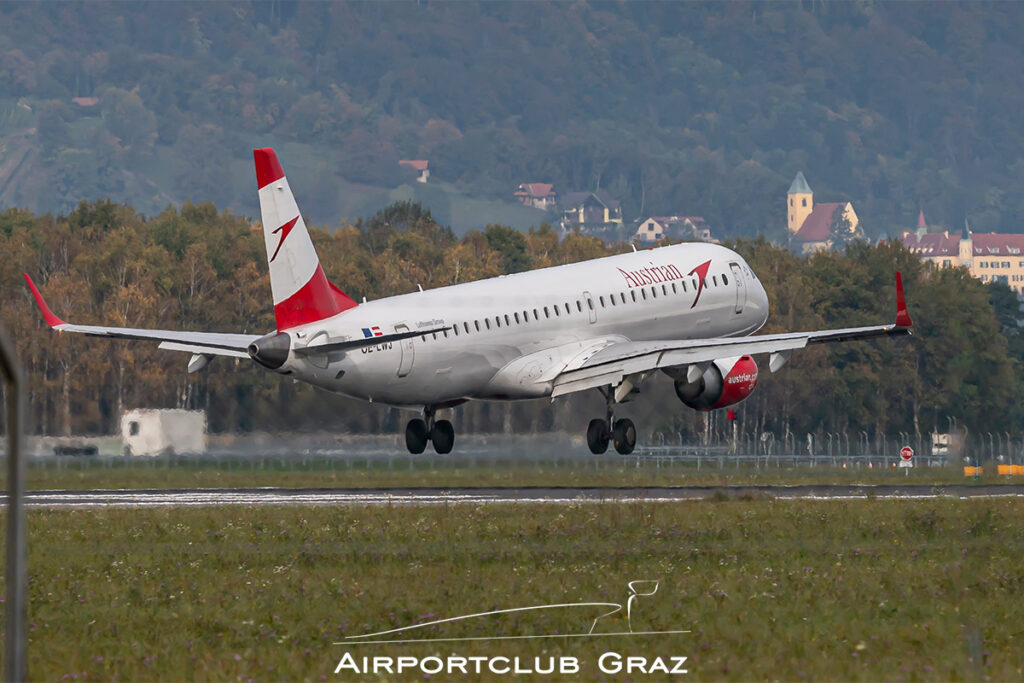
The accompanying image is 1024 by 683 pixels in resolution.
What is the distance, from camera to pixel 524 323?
57531mm

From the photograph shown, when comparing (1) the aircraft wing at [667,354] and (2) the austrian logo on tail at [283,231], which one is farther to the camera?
(1) the aircraft wing at [667,354]

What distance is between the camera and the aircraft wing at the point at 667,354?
54.9m

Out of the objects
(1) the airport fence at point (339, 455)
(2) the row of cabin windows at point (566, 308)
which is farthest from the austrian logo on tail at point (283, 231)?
(1) the airport fence at point (339, 455)

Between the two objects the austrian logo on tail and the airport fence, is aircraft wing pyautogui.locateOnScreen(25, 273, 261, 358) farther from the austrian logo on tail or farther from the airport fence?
the airport fence

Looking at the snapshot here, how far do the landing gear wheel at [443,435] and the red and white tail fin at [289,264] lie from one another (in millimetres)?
8156

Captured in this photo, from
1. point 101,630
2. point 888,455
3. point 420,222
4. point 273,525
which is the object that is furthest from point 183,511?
point 420,222

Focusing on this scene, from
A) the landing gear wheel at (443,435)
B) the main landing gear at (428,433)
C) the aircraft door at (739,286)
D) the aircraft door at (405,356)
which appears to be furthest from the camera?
the aircraft door at (739,286)

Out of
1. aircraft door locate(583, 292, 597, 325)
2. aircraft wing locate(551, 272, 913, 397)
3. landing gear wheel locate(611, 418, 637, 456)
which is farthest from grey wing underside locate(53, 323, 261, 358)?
landing gear wheel locate(611, 418, 637, 456)

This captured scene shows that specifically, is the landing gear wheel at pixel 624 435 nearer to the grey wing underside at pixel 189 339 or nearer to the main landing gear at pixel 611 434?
the main landing gear at pixel 611 434

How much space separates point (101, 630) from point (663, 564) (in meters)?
9.99

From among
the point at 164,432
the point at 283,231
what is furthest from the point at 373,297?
the point at 283,231

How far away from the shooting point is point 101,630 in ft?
88.9

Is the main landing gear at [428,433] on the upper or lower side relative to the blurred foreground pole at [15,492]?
upper

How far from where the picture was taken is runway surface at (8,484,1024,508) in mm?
50031
